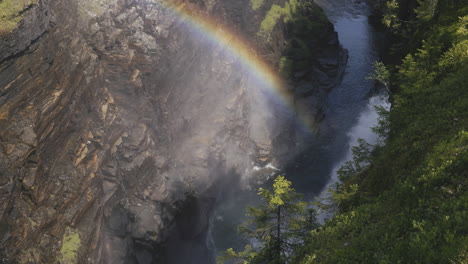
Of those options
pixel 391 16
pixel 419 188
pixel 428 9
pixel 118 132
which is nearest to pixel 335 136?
pixel 391 16

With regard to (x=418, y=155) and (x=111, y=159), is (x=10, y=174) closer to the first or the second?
(x=111, y=159)

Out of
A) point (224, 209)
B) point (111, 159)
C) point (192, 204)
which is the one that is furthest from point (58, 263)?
point (224, 209)

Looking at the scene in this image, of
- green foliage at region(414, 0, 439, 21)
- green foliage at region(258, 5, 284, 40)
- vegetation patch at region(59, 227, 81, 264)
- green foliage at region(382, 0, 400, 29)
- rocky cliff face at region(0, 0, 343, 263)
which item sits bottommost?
vegetation patch at region(59, 227, 81, 264)

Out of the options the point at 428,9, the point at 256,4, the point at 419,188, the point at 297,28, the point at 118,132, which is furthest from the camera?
the point at 297,28

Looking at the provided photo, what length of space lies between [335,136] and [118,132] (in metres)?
31.3

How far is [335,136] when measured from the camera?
175 ft

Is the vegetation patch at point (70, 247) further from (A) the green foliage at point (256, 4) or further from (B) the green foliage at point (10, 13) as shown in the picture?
(A) the green foliage at point (256, 4)

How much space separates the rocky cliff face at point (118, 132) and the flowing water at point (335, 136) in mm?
2735

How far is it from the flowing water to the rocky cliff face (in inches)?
108

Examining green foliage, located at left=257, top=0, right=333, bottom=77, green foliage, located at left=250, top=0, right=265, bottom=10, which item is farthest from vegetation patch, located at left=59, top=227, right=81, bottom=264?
green foliage, located at left=250, top=0, right=265, bottom=10

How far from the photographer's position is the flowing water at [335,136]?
143 feet

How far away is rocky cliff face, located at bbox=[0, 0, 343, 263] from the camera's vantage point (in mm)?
26188

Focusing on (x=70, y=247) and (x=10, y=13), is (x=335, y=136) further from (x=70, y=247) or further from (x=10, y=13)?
(x=10, y=13)

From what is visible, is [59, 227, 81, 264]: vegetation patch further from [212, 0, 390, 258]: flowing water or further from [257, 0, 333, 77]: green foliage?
[257, 0, 333, 77]: green foliage
